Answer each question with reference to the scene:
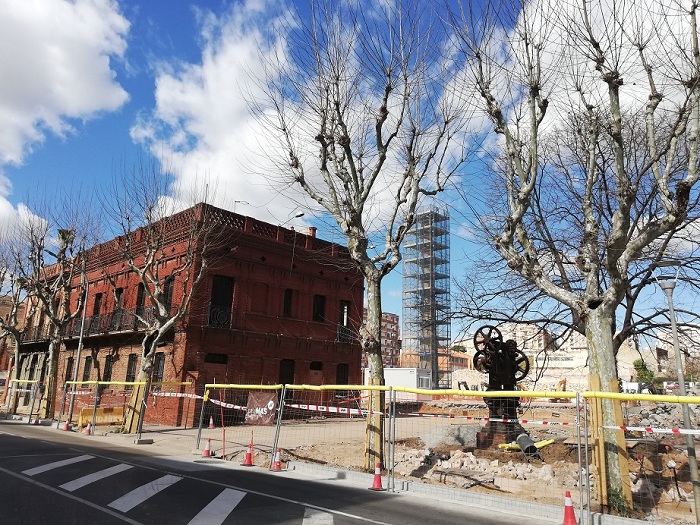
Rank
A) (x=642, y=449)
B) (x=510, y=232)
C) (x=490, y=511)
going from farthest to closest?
(x=642, y=449) → (x=510, y=232) → (x=490, y=511)

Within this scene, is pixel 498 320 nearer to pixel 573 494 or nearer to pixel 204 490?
pixel 573 494

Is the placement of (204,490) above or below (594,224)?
below

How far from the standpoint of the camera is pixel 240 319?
80.5 feet

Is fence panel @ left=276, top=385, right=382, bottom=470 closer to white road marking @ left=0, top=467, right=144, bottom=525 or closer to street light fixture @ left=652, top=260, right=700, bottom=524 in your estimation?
white road marking @ left=0, top=467, right=144, bottom=525

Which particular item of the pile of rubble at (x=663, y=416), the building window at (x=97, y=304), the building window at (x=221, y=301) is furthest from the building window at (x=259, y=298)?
the pile of rubble at (x=663, y=416)

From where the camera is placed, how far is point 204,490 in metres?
8.34

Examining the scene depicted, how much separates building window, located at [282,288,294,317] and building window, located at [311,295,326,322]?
1.64 m

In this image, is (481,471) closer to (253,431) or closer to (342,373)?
(253,431)

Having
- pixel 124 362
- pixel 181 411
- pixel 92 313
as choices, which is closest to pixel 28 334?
pixel 92 313

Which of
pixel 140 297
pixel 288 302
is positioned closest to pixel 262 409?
pixel 288 302

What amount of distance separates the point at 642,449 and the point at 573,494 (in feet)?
15.4

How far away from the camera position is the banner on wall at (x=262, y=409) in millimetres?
13086

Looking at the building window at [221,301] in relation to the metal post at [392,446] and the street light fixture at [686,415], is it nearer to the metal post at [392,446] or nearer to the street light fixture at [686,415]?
the metal post at [392,446]

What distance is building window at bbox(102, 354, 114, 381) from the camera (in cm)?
2678
